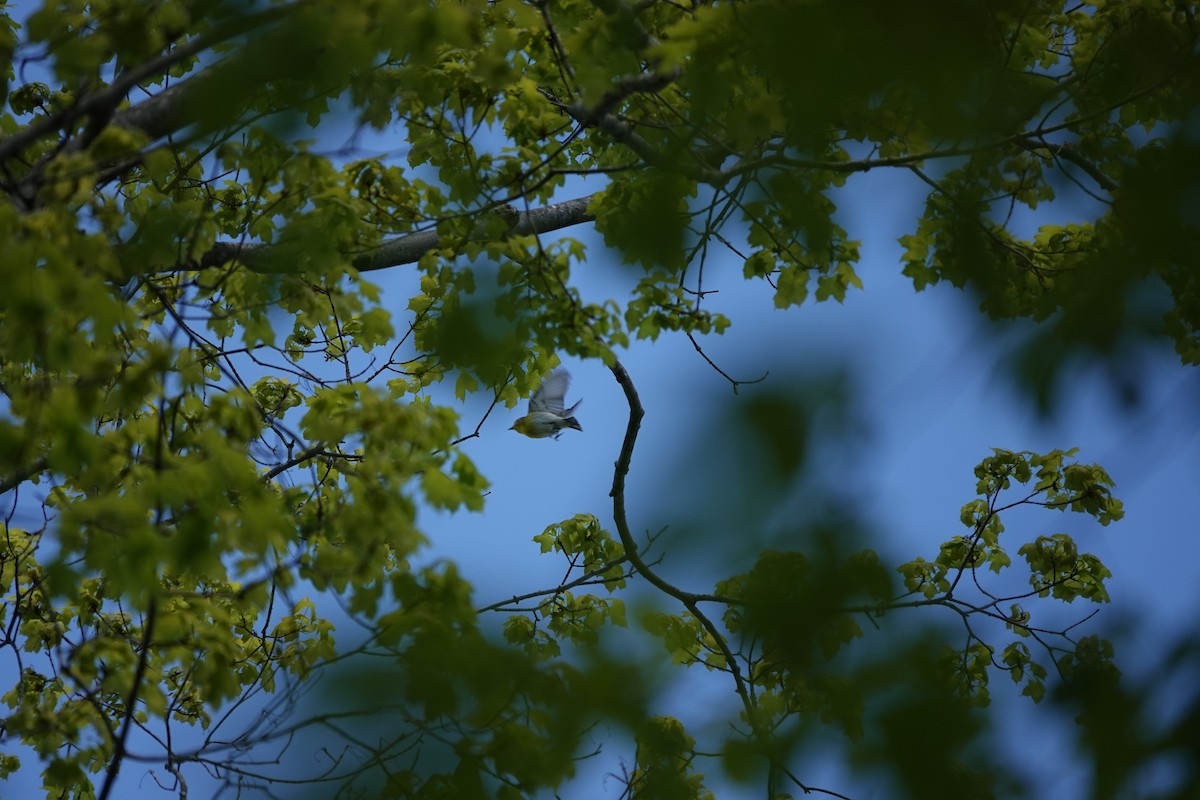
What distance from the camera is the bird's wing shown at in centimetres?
512

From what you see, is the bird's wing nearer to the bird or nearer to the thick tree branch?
the bird

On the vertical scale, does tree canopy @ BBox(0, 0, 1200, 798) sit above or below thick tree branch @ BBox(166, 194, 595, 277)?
below

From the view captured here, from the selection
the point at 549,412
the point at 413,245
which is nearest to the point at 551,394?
the point at 549,412

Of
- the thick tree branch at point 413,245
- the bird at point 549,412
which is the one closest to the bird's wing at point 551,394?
the bird at point 549,412

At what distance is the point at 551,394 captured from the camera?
513cm

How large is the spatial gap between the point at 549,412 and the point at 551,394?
4.0 inches

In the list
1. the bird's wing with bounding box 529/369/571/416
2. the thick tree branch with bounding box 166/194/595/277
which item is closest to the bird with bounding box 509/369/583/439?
the bird's wing with bounding box 529/369/571/416

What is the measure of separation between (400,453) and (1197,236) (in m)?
1.90

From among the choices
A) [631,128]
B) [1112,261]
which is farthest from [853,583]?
[631,128]

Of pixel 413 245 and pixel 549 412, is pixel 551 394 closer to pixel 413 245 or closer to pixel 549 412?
pixel 549 412

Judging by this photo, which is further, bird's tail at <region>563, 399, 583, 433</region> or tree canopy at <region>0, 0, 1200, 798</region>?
bird's tail at <region>563, 399, 583, 433</region>

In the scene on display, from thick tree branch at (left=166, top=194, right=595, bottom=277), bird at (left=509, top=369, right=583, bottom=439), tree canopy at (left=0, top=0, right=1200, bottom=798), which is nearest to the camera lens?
tree canopy at (left=0, top=0, right=1200, bottom=798)

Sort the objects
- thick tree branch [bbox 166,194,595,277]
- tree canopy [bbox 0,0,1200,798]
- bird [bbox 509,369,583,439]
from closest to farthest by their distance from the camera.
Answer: tree canopy [bbox 0,0,1200,798]
thick tree branch [bbox 166,194,595,277]
bird [bbox 509,369,583,439]

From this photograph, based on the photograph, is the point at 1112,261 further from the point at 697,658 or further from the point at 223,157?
the point at 697,658
